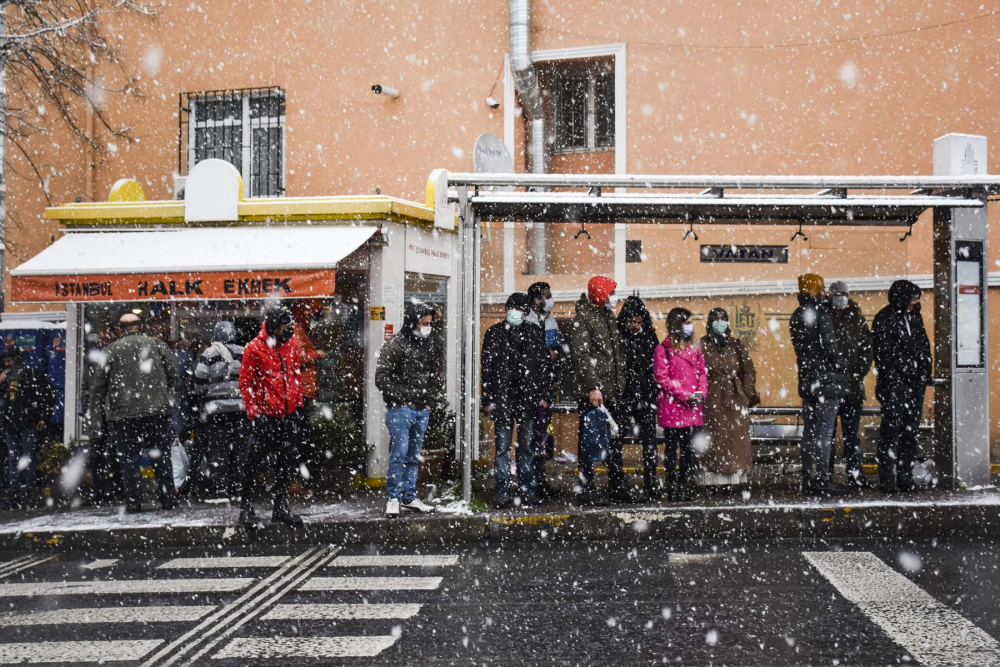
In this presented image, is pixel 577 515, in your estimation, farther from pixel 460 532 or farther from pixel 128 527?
pixel 128 527

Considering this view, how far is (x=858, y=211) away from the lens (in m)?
9.87

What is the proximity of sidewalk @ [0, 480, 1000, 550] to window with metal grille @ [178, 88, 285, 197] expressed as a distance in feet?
27.3

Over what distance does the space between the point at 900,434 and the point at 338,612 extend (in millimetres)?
6200

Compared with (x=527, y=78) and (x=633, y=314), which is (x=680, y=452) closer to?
(x=633, y=314)

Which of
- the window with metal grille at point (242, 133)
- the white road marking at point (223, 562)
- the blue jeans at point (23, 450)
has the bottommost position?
the white road marking at point (223, 562)

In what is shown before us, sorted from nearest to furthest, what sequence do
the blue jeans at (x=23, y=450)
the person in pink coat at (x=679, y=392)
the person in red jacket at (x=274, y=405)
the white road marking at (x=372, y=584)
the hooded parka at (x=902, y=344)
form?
the white road marking at (x=372, y=584), the person in red jacket at (x=274, y=405), the person in pink coat at (x=679, y=392), the hooded parka at (x=902, y=344), the blue jeans at (x=23, y=450)

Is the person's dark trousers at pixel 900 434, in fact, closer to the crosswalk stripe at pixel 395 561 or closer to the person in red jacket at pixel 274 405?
the crosswalk stripe at pixel 395 561

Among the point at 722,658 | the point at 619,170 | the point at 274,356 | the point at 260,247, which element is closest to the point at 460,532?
the point at 274,356

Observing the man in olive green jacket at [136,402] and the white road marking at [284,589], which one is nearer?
the white road marking at [284,589]

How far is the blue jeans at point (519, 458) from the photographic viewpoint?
8844 mm

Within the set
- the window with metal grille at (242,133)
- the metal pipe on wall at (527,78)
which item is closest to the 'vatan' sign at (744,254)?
the metal pipe on wall at (527,78)

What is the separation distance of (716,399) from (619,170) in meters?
6.03

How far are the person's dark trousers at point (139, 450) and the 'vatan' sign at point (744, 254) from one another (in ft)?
19.8

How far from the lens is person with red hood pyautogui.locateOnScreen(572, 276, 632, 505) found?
8641mm
